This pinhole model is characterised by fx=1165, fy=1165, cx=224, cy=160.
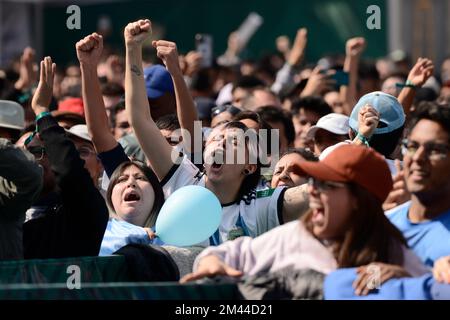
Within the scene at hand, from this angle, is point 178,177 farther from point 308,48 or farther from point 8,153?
Answer: point 308,48

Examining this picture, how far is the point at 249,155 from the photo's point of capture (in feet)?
20.3

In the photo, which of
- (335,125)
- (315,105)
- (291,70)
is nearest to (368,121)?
(335,125)

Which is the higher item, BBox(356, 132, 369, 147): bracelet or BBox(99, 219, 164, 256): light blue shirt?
BBox(356, 132, 369, 147): bracelet

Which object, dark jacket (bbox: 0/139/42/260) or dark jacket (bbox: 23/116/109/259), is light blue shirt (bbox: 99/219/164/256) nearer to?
dark jacket (bbox: 23/116/109/259)

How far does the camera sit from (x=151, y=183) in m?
6.14

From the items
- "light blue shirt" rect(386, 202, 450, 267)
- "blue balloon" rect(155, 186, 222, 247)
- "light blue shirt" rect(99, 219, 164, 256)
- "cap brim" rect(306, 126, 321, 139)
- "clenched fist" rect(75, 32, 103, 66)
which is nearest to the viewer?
"light blue shirt" rect(386, 202, 450, 267)

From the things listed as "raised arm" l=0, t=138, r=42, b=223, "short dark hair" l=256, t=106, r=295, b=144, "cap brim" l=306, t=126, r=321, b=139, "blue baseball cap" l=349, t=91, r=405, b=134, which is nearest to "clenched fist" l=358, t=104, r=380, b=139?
"blue baseball cap" l=349, t=91, r=405, b=134

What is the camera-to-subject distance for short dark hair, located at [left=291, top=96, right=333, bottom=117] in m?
9.05

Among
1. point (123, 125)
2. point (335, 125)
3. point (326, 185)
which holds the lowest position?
point (123, 125)

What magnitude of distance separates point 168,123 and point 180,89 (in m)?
0.23

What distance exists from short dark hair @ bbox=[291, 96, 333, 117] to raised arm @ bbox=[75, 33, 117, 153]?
9.40 ft

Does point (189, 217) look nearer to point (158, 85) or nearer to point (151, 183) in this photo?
point (151, 183)

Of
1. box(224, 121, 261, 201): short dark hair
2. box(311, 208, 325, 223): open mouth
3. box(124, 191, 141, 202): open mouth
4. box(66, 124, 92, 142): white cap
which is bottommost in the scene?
box(124, 191, 141, 202): open mouth

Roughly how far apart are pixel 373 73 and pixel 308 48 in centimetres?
1188
